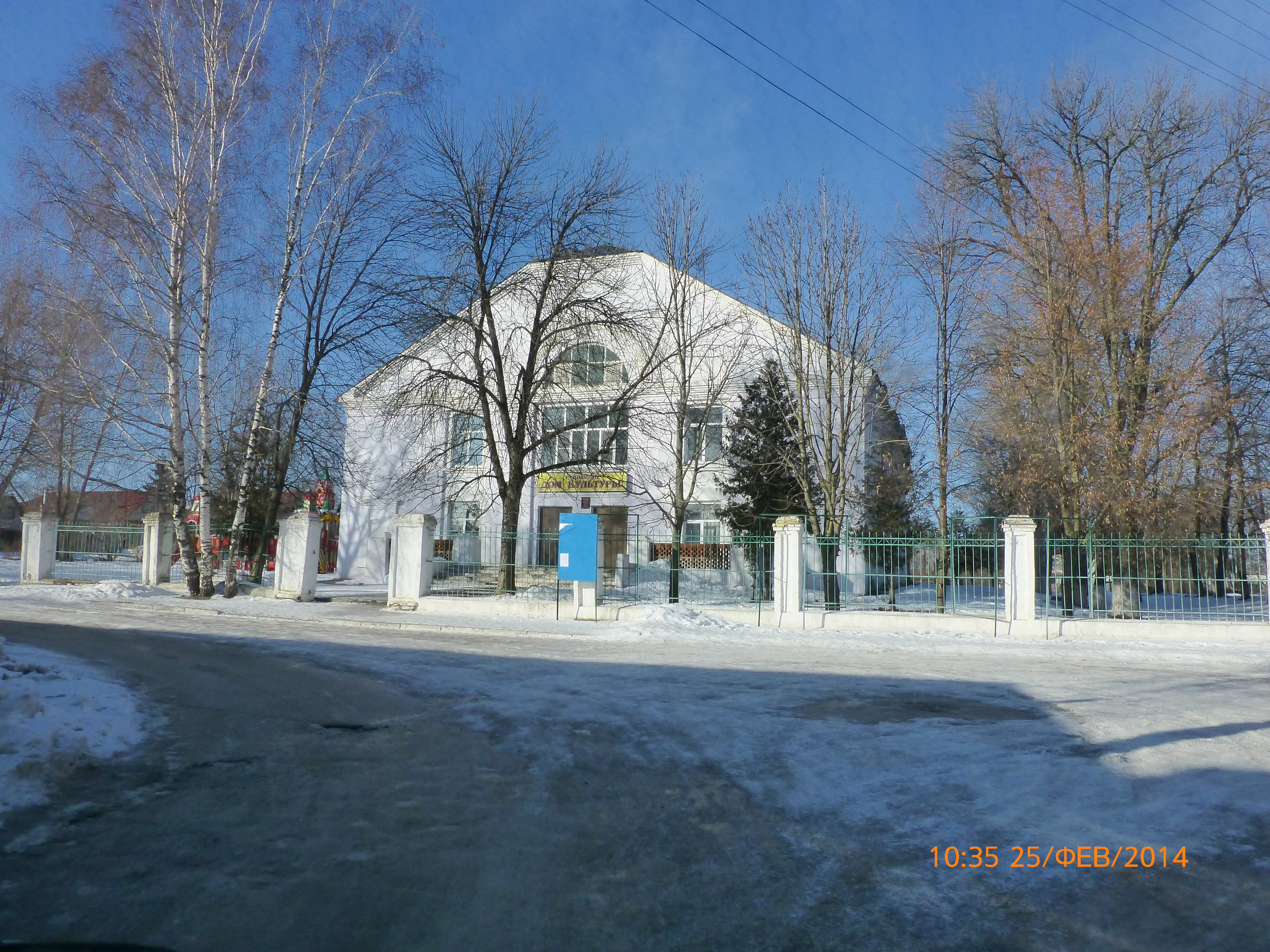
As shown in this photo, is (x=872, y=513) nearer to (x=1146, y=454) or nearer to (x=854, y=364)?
(x=854, y=364)

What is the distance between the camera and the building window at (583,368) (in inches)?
930

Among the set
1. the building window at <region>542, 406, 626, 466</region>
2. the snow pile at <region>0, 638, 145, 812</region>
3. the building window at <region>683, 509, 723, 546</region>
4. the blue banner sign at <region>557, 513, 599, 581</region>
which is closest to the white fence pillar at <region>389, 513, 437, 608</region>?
the blue banner sign at <region>557, 513, 599, 581</region>

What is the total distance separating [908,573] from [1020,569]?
6.86 ft

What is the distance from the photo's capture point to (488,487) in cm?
3069

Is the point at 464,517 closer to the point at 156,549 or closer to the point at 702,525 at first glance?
the point at 702,525

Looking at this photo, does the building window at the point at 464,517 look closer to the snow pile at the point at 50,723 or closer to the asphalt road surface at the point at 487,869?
the snow pile at the point at 50,723

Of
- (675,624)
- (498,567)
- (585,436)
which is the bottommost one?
(675,624)

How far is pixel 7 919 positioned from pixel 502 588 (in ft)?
52.8

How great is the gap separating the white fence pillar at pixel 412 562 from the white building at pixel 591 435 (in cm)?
102

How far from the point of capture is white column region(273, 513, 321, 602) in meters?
20.9

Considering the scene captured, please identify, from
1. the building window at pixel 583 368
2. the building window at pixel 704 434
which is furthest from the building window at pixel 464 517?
the building window at pixel 704 434

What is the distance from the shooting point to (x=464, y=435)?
27766mm

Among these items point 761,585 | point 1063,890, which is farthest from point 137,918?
point 761,585

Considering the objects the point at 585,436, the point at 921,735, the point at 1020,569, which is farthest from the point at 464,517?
the point at 921,735
